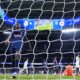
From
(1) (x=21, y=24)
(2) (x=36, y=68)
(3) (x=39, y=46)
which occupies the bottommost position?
(2) (x=36, y=68)

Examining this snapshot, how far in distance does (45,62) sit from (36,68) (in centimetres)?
87

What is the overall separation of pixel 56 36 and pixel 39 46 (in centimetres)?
79

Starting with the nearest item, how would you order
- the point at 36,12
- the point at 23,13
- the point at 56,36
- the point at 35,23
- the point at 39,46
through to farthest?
the point at 35,23 < the point at 23,13 < the point at 36,12 < the point at 39,46 < the point at 56,36

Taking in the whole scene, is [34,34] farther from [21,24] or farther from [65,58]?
[21,24]

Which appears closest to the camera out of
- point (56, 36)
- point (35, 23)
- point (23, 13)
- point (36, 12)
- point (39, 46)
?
point (35, 23)

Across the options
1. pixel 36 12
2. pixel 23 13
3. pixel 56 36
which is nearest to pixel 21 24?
pixel 23 13

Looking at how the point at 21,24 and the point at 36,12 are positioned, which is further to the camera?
the point at 36,12

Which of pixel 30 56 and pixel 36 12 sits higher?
pixel 36 12

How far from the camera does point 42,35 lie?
28.4 ft

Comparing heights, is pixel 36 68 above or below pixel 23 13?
below

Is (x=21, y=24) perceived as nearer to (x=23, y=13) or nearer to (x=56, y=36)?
(x=23, y=13)

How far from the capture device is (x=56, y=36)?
8820 mm

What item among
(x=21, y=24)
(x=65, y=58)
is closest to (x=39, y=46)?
Result: (x=65, y=58)

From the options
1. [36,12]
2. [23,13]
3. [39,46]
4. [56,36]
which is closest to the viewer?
[23,13]
